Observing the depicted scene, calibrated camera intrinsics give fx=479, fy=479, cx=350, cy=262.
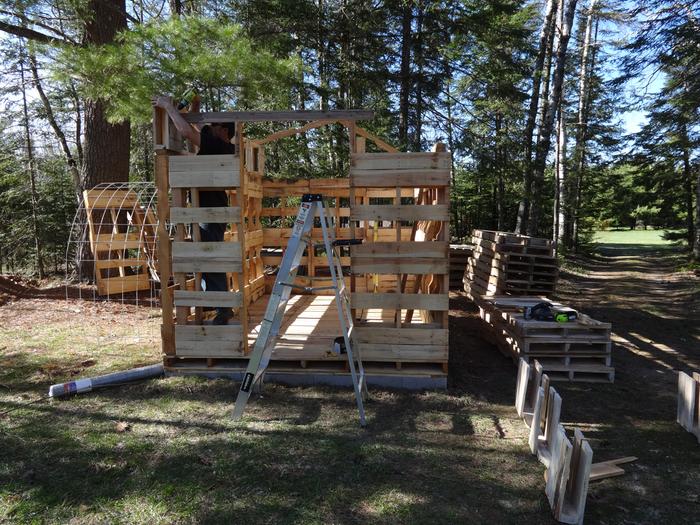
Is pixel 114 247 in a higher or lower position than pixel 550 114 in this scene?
lower

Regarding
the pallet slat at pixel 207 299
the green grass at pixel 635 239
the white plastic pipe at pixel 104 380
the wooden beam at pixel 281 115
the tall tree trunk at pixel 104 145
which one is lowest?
the white plastic pipe at pixel 104 380

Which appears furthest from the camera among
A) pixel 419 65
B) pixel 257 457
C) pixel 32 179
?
pixel 32 179

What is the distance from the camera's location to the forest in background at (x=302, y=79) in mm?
7406

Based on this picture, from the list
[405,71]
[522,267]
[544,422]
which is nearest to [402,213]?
[544,422]

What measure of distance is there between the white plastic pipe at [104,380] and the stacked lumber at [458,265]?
848cm

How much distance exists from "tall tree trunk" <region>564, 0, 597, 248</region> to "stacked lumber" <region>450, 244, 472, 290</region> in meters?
11.2

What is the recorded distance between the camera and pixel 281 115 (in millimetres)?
4902

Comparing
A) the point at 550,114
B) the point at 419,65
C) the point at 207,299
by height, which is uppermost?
the point at 419,65

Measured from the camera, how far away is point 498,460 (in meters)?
3.64

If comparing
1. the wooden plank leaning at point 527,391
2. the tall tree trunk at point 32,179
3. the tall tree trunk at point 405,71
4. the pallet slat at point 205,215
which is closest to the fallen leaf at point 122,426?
the pallet slat at point 205,215

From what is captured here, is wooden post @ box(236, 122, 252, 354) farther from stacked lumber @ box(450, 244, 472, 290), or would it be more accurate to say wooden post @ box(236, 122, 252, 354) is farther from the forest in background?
stacked lumber @ box(450, 244, 472, 290)

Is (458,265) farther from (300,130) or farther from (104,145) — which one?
(104,145)

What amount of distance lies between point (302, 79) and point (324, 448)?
6.89 m

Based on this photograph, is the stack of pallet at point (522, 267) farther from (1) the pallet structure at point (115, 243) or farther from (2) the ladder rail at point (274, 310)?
(1) the pallet structure at point (115, 243)
